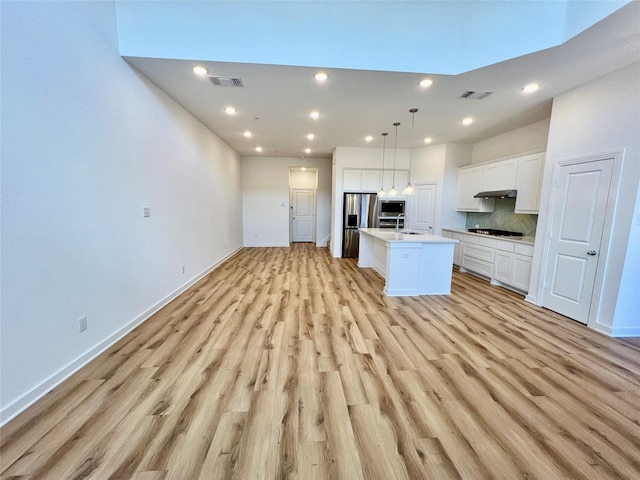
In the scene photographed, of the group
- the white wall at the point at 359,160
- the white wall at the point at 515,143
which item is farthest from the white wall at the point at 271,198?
the white wall at the point at 515,143

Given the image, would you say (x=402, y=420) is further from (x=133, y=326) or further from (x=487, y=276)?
(x=487, y=276)

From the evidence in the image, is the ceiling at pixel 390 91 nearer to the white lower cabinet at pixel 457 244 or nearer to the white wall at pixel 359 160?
the white wall at pixel 359 160

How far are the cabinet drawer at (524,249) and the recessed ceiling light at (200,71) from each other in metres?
4.94

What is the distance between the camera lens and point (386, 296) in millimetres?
3920

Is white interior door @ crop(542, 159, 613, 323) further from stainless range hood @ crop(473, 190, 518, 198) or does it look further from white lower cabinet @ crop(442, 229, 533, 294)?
stainless range hood @ crop(473, 190, 518, 198)

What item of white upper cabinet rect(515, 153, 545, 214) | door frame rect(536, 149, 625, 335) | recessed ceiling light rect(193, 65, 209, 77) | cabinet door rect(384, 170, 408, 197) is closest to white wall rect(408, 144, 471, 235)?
cabinet door rect(384, 170, 408, 197)

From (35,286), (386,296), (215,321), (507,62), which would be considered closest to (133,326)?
(215,321)

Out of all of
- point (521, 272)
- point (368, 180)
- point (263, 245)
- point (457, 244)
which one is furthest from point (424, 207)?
point (263, 245)

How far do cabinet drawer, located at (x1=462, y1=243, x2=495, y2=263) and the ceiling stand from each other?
2.23 meters

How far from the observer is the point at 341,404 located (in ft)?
5.82

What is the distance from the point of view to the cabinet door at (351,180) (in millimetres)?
6410

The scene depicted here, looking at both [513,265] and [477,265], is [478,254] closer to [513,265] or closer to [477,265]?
[477,265]

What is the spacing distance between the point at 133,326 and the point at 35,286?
3.91 feet

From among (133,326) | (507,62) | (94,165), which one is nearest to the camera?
(94,165)
